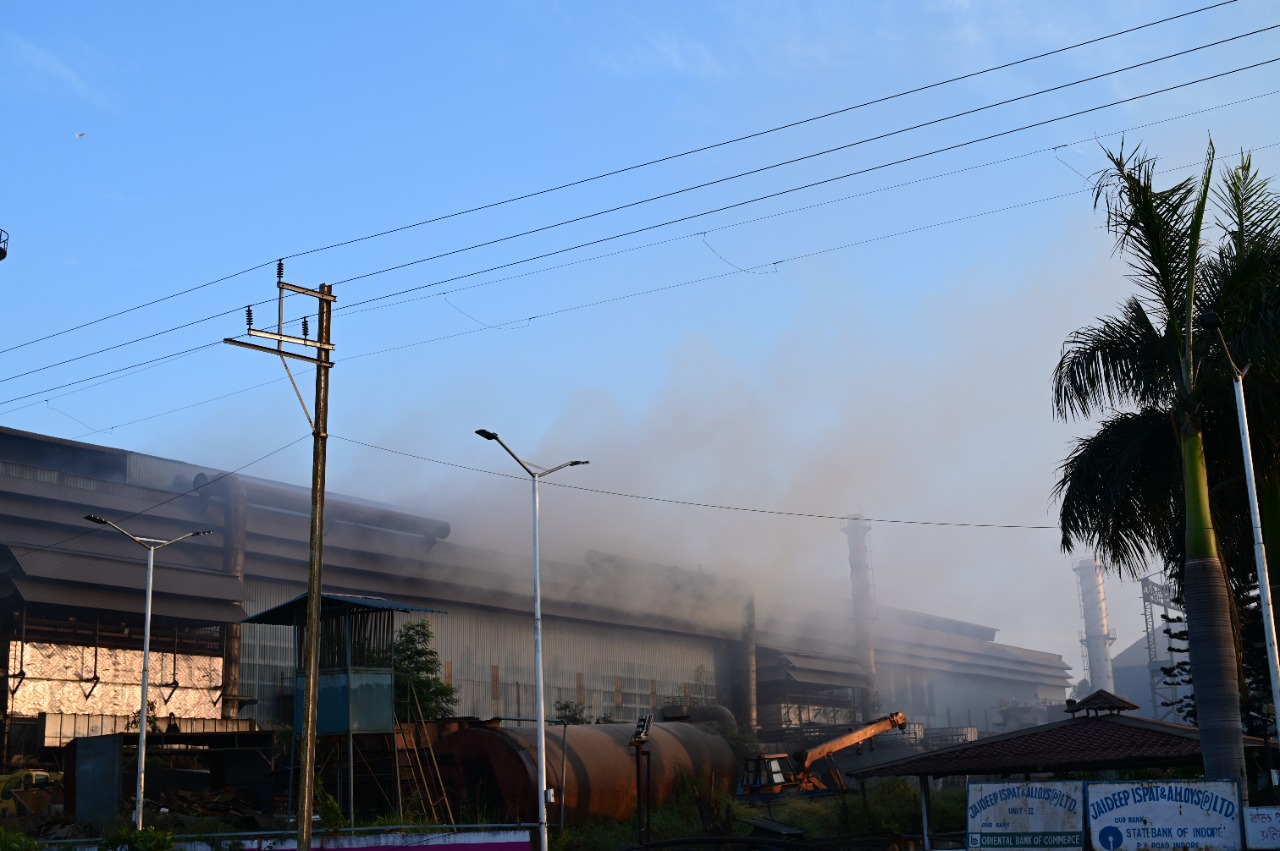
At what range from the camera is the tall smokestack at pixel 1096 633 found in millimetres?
145875

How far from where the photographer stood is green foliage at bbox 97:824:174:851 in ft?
81.4

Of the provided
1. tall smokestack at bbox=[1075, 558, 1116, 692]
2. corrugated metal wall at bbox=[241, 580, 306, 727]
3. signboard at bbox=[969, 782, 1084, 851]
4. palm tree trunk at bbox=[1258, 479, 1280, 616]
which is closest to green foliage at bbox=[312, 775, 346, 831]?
signboard at bbox=[969, 782, 1084, 851]

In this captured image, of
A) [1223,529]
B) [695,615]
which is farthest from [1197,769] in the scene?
[695,615]

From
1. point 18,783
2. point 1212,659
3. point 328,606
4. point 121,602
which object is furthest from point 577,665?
point 1212,659

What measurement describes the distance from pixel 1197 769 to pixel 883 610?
88.4 metres

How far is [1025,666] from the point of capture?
137125mm

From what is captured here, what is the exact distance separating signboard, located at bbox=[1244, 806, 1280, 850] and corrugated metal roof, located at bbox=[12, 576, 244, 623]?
47875 millimetres

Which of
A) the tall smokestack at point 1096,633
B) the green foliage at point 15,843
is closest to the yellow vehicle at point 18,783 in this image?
the green foliage at point 15,843

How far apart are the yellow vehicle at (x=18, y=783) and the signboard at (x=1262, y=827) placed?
32.3m

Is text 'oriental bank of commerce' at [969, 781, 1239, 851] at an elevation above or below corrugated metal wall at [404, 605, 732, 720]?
below

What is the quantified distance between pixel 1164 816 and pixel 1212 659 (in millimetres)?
2948

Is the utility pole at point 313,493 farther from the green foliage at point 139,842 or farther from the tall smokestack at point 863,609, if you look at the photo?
the tall smokestack at point 863,609

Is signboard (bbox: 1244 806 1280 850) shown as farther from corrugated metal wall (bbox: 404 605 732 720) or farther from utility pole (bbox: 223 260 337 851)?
corrugated metal wall (bbox: 404 605 732 720)

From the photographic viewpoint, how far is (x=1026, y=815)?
2050 cm
